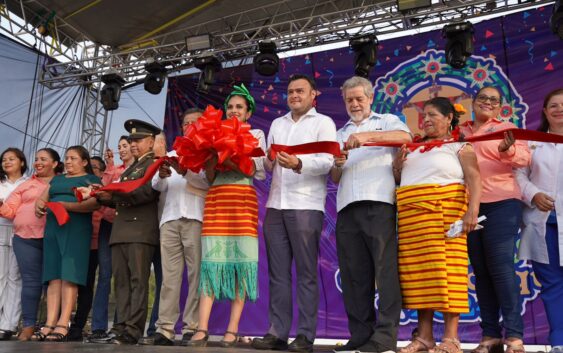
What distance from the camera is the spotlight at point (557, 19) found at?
16.4ft

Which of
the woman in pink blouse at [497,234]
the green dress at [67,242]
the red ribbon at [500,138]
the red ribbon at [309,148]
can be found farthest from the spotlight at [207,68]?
the red ribbon at [500,138]

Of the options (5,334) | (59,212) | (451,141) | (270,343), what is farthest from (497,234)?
(5,334)

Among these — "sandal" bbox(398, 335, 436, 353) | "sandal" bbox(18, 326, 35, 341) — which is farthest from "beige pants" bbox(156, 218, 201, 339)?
"sandal" bbox(398, 335, 436, 353)

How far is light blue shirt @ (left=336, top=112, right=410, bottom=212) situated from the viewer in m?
3.03

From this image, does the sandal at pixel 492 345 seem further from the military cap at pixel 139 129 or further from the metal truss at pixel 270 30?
the metal truss at pixel 270 30

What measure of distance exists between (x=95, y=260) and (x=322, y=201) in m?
2.20

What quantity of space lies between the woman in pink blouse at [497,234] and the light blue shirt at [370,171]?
1.79 feet

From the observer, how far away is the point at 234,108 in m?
3.62

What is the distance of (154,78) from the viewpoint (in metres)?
6.80

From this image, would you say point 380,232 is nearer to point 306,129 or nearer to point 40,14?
point 306,129

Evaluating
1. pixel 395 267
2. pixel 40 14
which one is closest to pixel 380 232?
pixel 395 267

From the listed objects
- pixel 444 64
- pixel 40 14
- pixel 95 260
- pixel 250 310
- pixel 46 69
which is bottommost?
pixel 250 310

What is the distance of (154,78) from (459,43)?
3.39 meters

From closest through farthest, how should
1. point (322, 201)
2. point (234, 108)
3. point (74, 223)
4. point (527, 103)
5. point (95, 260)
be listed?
point (322, 201) < point (234, 108) < point (74, 223) < point (95, 260) < point (527, 103)
